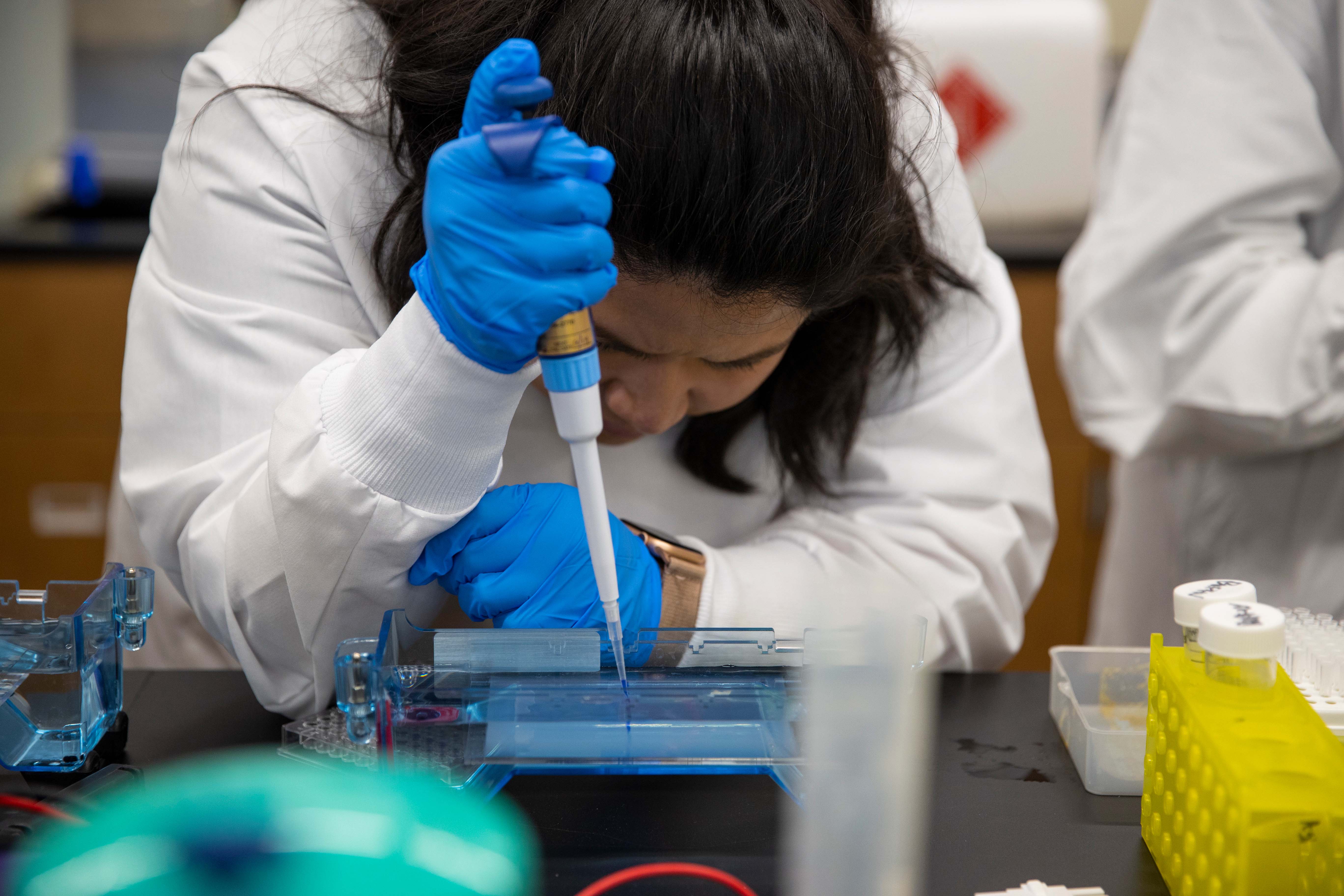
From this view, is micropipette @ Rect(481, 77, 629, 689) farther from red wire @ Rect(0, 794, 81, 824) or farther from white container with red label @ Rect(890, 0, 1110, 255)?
white container with red label @ Rect(890, 0, 1110, 255)

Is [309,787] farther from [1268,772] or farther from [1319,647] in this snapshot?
[1319,647]

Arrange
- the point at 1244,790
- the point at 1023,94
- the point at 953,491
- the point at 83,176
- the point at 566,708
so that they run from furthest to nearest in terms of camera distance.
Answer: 1. the point at 83,176
2. the point at 1023,94
3. the point at 953,491
4. the point at 566,708
5. the point at 1244,790

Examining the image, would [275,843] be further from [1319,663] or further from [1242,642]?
[1319,663]

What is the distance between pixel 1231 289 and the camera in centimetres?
137

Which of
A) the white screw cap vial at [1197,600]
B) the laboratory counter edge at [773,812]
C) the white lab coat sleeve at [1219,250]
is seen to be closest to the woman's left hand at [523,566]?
the laboratory counter edge at [773,812]

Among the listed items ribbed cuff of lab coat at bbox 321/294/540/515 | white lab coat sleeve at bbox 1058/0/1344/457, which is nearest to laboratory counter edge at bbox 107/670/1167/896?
ribbed cuff of lab coat at bbox 321/294/540/515

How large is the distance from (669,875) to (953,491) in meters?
0.59

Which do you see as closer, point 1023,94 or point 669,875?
point 669,875

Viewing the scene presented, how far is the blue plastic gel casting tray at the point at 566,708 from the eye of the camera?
2.59 feet

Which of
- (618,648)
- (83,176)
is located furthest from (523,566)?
(83,176)

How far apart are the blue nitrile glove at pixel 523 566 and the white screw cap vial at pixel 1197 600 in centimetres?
40

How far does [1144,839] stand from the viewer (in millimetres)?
763

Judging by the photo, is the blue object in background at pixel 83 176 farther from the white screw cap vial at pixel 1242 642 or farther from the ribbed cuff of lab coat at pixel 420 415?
the white screw cap vial at pixel 1242 642

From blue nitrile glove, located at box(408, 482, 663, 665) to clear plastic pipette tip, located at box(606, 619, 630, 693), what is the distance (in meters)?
0.07
